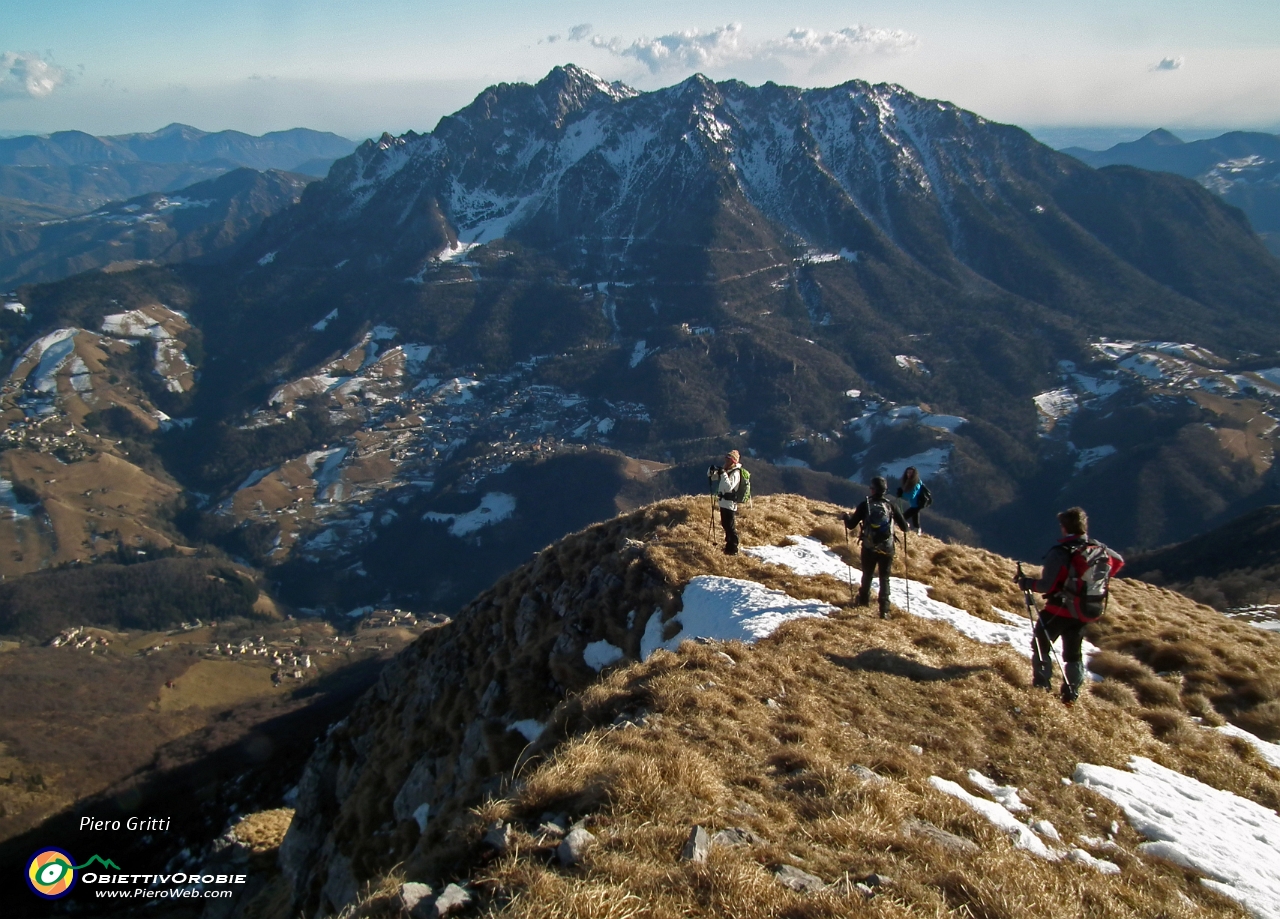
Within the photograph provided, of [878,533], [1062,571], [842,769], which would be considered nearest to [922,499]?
[878,533]

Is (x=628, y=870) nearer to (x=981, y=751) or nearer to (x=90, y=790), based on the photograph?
(x=981, y=751)

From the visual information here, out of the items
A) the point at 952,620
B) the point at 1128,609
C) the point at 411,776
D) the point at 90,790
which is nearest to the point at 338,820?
the point at 411,776

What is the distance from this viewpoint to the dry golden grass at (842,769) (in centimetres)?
738

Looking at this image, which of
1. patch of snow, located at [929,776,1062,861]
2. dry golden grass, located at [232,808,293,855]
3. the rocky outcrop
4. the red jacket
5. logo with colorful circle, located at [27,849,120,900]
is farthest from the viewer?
dry golden grass, located at [232,808,293,855]

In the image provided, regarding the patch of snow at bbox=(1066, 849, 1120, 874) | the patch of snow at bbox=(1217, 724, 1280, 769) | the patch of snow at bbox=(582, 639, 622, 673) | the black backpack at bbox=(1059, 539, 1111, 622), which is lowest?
the patch of snow at bbox=(582, 639, 622, 673)

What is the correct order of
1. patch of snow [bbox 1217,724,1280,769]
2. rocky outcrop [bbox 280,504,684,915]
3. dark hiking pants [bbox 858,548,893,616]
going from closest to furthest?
patch of snow [bbox 1217,724,1280,769]
dark hiking pants [bbox 858,548,893,616]
rocky outcrop [bbox 280,504,684,915]

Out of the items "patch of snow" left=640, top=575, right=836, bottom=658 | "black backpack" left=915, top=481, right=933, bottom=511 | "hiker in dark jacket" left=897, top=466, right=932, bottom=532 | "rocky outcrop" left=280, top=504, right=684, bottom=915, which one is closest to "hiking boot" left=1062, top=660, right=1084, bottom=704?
"patch of snow" left=640, top=575, right=836, bottom=658

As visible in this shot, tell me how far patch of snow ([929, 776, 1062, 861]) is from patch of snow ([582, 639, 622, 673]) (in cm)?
1170

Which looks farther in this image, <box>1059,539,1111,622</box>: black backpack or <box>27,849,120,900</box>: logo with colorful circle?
<box>27,849,120,900</box>: logo with colorful circle

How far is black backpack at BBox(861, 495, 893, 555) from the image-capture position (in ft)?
65.7

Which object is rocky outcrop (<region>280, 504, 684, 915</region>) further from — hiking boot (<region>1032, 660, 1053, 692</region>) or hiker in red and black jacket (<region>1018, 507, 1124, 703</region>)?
hiker in red and black jacket (<region>1018, 507, 1124, 703</region>)

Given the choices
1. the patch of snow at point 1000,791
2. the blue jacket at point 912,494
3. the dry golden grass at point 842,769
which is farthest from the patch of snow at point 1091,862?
the blue jacket at point 912,494

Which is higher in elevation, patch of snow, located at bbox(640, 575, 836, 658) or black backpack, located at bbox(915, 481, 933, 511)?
black backpack, located at bbox(915, 481, 933, 511)

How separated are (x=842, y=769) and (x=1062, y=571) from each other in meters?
8.99
